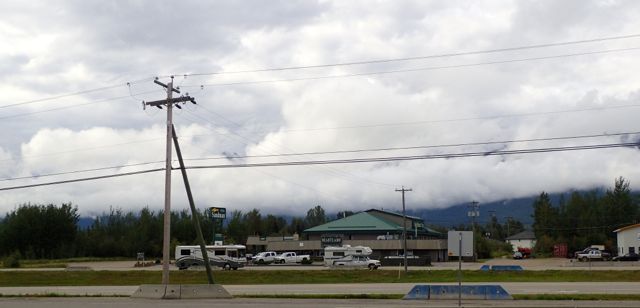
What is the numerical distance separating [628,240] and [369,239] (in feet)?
135

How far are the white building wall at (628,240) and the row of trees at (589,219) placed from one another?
2766cm

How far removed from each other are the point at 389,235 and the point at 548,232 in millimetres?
51770

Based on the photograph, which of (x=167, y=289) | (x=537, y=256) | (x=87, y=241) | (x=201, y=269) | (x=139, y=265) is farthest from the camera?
(x=87, y=241)

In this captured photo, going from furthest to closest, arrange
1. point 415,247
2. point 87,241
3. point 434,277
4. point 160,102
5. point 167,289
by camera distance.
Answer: point 87,241
point 415,247
point 434,277
point 160,102
point 167,289

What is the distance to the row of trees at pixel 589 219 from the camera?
142 m

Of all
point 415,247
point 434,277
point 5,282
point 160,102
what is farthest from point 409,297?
point 415,247

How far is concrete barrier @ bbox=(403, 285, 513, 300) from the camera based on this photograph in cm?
3170

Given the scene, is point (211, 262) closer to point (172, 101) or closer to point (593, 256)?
point (172, 101)

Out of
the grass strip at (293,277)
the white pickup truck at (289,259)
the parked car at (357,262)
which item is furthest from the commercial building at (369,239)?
the grass strip at (293,277)

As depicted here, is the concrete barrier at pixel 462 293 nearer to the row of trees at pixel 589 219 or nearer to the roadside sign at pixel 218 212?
the roadside sign at pixel 218 212

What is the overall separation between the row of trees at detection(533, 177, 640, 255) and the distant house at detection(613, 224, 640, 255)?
2803 centimetres

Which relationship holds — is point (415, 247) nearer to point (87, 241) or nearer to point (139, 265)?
point (139, 265)

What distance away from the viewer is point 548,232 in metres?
152

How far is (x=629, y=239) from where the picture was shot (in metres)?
108
